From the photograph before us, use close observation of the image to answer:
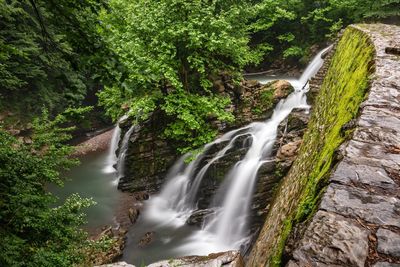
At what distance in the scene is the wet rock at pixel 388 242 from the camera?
1.84 m

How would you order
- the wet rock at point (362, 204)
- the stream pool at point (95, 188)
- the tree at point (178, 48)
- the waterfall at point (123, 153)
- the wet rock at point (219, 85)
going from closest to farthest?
the wet rock at point (362, 204) < the tree at point (178, 48) < the stream pool at point (95, 188) < the wet rock at point (219, 85) < the waterfall at point (123, 153)

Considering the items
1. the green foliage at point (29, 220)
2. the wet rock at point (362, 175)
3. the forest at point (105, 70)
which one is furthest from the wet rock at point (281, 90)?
the wet rock at point (362, 175)

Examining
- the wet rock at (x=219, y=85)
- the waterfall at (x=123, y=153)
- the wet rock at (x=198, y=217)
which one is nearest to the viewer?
the wet rock at (x=198, y=217)

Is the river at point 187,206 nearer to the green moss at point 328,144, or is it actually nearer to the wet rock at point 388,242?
the green moss at point 328,144

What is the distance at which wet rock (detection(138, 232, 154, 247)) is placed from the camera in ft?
34.3

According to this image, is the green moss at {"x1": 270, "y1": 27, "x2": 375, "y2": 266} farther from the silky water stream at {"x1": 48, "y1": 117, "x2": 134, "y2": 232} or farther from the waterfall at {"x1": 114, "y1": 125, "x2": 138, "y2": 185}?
the waterfall at {"x1": 114, "y1": 125, "x2": 138, "y2": 185}

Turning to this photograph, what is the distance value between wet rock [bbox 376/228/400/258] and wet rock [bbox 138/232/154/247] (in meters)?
9.45

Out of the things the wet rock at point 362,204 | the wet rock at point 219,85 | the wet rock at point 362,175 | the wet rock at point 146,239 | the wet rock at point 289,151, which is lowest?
the wet rock at point 146,239

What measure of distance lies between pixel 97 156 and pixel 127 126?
123 inches

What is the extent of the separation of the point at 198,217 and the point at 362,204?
9150mm

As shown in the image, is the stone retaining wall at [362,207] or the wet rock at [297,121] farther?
the wet rock at [297,121]

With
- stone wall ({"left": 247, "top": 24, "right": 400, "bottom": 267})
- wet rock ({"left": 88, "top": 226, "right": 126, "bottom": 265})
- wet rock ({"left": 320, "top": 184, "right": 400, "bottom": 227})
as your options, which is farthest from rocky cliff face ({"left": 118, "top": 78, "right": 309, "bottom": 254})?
wet rock ({"left": 320, "top": 184, "right": 400, "bottom": 227})

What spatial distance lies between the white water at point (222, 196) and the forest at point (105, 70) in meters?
1.15

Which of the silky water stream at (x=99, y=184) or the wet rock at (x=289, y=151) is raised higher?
the wet rock at (x=289, y=151)
